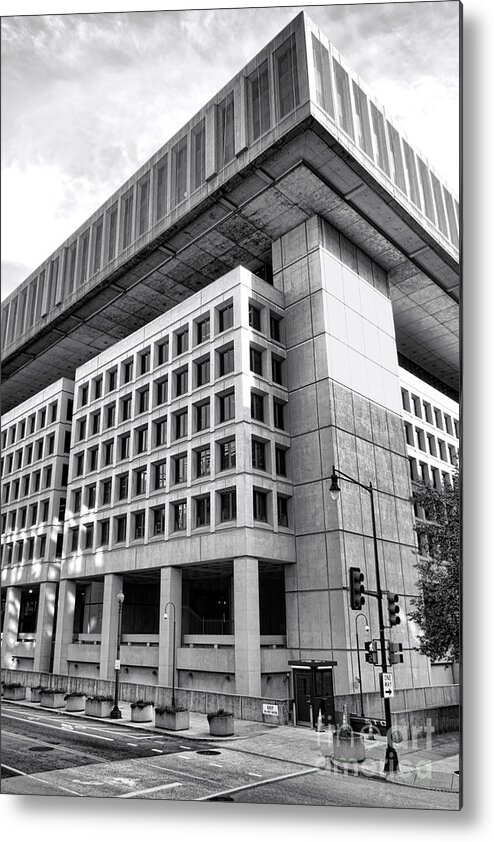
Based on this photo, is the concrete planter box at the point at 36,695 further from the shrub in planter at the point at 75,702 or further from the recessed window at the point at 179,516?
the recessed window at the point at 179,516

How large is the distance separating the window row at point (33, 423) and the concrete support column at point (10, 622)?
10.0 m

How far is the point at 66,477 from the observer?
145ft

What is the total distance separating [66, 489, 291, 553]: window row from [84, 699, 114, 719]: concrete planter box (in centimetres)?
989

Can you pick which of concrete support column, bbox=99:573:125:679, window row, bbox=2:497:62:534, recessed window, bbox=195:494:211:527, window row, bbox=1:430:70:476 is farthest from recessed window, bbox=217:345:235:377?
window row, bbox=2:497:62:534

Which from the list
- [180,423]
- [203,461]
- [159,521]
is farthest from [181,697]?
[180,423]

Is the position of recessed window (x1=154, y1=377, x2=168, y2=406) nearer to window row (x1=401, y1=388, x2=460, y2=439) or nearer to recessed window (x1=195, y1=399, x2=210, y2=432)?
recessed window (x1=195, y1=399, x2=210, y2=432)

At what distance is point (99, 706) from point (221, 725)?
748cm

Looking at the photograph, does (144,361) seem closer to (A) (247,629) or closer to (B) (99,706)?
(A) (247,629)

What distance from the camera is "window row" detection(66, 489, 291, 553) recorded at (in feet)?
103

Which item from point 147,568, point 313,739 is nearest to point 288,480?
point 147,568

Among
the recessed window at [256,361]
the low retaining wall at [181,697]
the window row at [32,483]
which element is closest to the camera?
the low retaining wall at [181,697]

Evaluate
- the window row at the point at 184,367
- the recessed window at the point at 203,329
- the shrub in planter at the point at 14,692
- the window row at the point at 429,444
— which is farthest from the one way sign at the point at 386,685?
the recessed window at the point at 203,329

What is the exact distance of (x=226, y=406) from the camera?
3366cm

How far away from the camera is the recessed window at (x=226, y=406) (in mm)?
33062
